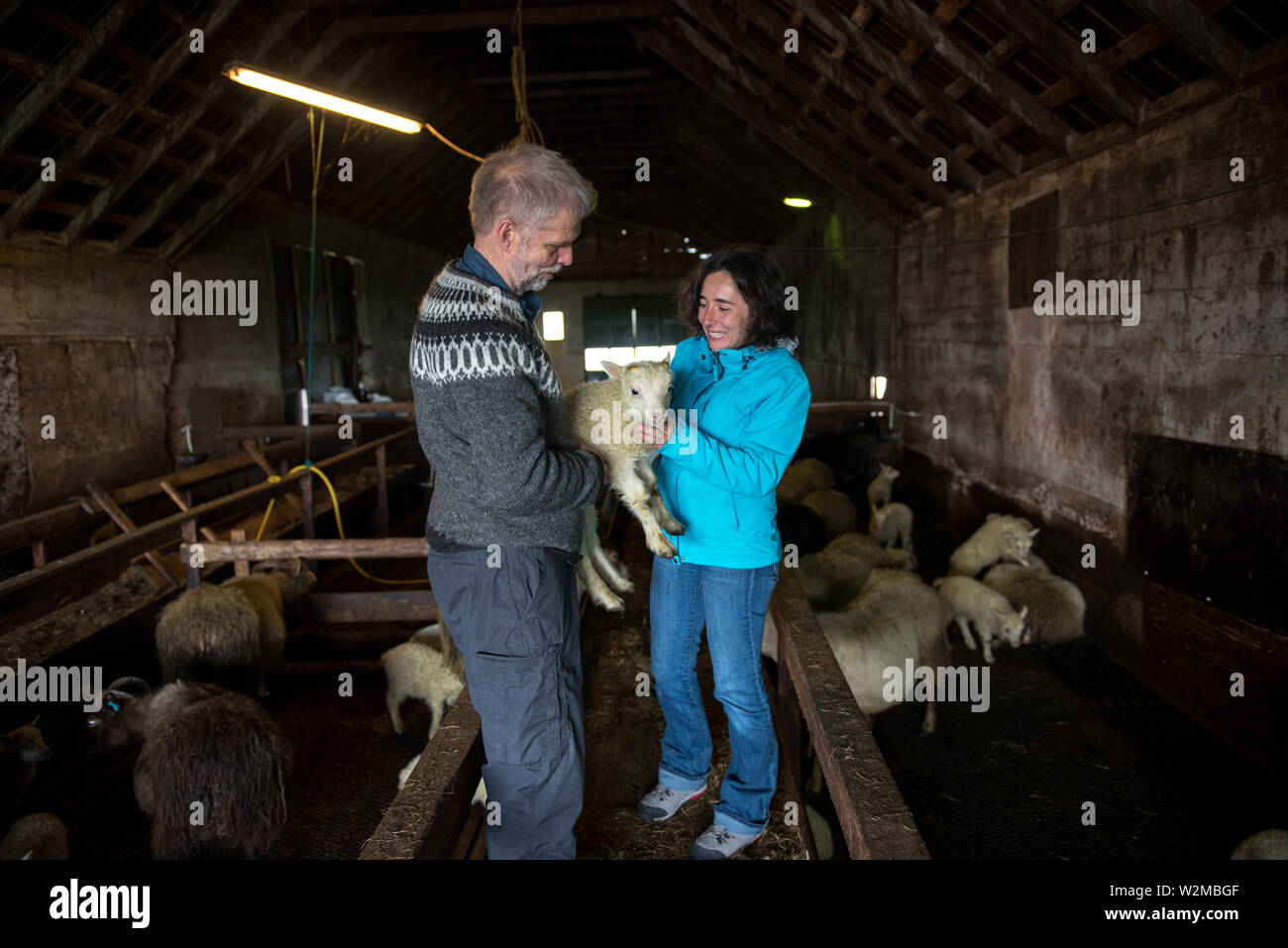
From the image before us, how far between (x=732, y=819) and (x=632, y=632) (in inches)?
81.3

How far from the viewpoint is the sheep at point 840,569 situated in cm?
546

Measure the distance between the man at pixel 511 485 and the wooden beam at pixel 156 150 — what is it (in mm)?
7076

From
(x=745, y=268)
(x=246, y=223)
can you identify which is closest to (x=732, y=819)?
(x=745, y=268)

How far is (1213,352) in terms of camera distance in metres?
4.35

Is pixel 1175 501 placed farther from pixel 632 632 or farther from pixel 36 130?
pixel 36 130

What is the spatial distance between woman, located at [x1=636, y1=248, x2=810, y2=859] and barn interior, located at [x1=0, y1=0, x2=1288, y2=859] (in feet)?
0.84

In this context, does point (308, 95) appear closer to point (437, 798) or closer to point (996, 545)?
point (437, 798)

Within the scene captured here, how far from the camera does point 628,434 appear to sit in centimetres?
255

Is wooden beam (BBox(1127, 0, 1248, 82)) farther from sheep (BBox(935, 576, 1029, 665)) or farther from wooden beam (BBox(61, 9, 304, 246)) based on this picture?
wooden beam (BBox(61, 9, 304, 246))

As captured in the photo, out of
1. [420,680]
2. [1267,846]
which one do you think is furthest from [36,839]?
[1267,846]

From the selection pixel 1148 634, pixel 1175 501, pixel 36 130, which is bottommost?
pixel 1148 634

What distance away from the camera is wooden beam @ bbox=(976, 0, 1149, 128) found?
4820 millimetres

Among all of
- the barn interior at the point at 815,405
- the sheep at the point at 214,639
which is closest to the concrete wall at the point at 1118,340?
the barn interior at the point at 815,405

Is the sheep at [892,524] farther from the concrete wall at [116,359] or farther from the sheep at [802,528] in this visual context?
the concrete wall at [116,359]
